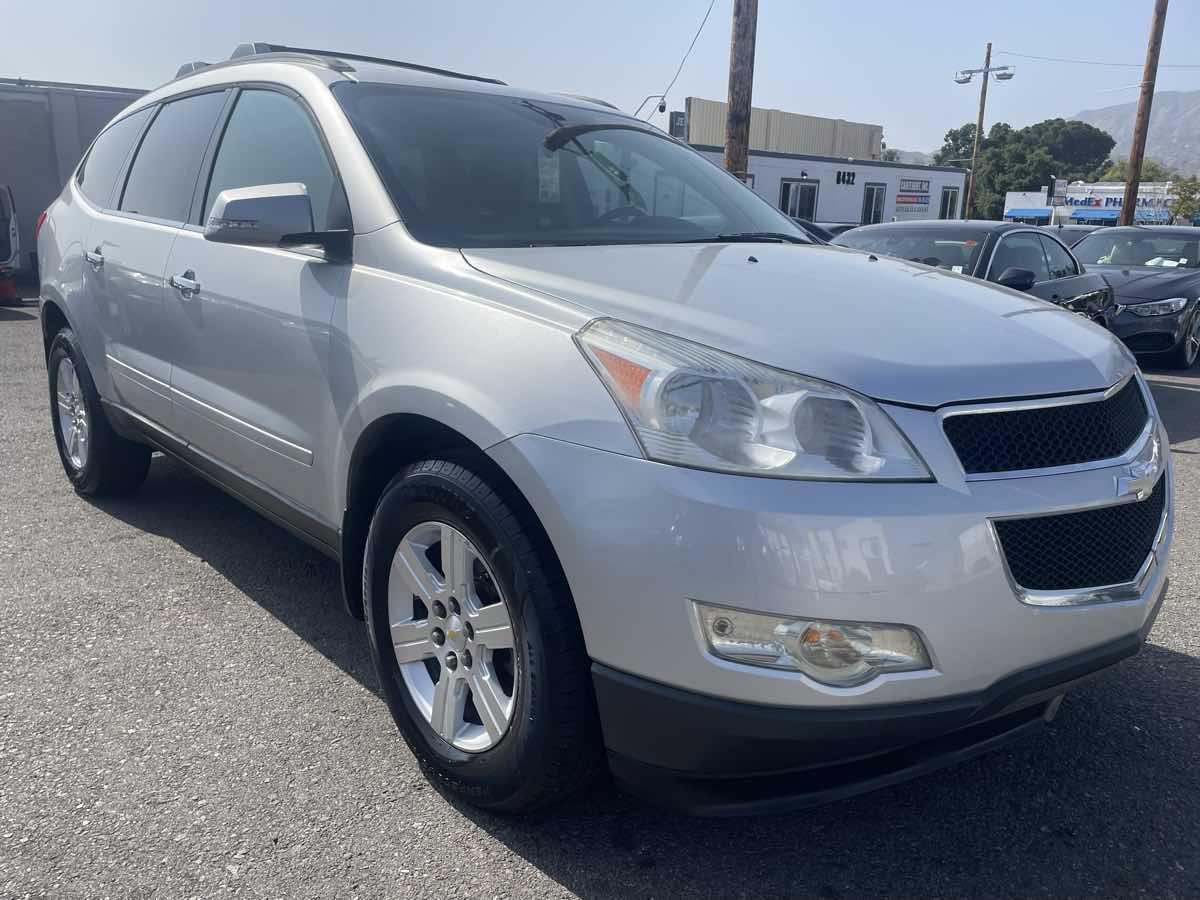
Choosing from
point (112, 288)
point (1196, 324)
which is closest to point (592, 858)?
point (112, 288)

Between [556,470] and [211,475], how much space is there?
6.68 ft

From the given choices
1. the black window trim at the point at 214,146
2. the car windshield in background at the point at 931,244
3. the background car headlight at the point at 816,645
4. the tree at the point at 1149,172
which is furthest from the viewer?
the tree at the point at 1149,172

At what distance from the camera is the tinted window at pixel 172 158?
3.76 meters

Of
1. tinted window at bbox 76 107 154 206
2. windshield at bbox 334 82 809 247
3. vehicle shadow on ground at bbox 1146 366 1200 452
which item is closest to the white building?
vehicle shadow on ground at bbox 1146 366 1200 452

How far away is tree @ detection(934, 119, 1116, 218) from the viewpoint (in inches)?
3297

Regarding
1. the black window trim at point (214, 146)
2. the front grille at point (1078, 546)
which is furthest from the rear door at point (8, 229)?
the front grille at point (1078, 546)

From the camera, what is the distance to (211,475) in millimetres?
3631

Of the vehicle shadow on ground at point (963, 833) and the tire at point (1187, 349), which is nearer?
the vehicle shadow on ground at point (963, 833)

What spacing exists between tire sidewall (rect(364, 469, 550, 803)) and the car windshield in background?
5956mm

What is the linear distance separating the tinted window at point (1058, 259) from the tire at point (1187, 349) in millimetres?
2181

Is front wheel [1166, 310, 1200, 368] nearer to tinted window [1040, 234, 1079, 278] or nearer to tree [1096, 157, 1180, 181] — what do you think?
tinted window [1040, 234, 1079, 278]

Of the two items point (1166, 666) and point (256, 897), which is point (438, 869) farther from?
point (1166, 666)

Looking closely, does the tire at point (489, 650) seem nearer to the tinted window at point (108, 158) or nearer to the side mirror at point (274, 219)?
the side mirror at point (274, 219)

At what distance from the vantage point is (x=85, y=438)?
4.73 metres
